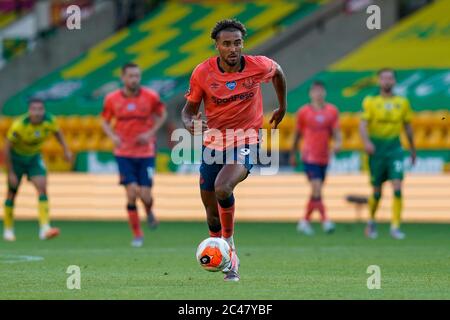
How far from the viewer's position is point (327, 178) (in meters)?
23.2

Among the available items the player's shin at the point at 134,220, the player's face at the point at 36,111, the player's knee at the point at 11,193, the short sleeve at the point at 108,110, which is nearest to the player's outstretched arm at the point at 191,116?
the player's shin at the point at 134,220

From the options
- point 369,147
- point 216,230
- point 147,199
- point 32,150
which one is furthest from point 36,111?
point 216,230

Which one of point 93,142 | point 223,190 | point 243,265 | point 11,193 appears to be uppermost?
point 93,142

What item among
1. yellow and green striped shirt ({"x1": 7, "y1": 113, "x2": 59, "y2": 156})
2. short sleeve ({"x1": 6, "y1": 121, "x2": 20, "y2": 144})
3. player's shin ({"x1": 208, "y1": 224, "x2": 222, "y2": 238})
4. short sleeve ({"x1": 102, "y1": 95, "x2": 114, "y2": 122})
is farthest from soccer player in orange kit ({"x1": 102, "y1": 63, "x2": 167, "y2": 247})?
player's shin ({"x1": 208, "y1": 224, "x2": 222, "y2": 238})

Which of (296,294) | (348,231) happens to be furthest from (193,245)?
(296,294)

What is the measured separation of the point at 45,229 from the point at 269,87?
13.0 meters

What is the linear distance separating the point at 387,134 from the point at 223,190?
762 centimetres

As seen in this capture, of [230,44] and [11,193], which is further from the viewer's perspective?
[11,193]

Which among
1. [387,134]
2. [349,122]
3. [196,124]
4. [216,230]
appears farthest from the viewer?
[349,122]

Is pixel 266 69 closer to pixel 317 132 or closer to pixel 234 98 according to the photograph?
pixel 234 98

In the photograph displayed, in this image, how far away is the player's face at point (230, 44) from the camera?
1191 centimetres

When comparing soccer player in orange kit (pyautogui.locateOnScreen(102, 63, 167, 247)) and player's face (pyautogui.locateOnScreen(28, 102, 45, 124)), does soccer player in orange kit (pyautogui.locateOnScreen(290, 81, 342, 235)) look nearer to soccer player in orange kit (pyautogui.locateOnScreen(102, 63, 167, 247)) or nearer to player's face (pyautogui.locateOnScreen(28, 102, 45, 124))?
soccer player in orange kit (pyautogui.locateOnScreen(102, 63, 167, 247))

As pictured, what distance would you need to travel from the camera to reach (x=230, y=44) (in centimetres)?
1193

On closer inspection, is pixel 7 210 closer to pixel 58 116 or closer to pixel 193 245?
pixel 193 245
